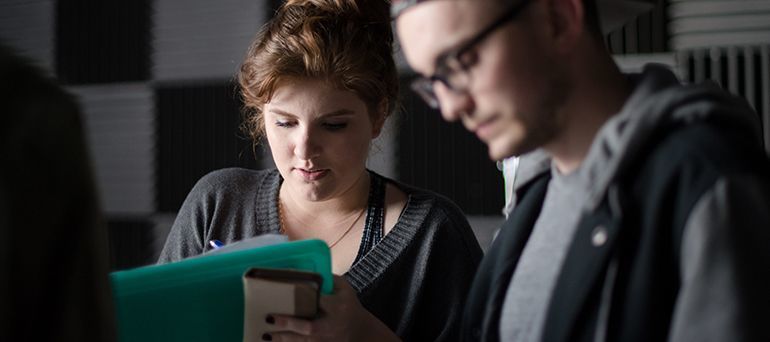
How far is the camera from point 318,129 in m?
1.35

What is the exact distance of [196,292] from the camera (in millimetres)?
987

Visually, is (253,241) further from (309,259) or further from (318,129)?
(318,129)

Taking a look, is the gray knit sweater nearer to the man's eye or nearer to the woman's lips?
the woman's lips

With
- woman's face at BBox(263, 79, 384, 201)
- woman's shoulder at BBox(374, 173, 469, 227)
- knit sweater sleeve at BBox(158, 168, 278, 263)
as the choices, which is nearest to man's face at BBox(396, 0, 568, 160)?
woman's face at BBox(263, 79, 384, 201)

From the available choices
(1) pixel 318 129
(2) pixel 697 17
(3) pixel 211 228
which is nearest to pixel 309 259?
(1) pixel 318 129

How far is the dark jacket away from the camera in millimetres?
633

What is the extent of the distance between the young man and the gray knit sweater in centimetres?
54

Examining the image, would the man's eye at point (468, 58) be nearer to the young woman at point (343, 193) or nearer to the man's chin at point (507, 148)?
the man's chin at point (507, 148)

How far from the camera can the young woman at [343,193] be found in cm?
135

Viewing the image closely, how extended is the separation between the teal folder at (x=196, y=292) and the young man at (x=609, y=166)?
320 millimetres

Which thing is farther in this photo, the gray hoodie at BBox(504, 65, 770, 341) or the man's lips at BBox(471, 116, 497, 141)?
the man's lips at BBox(471, 116, 497, 141)

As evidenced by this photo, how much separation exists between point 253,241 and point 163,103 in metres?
1.81

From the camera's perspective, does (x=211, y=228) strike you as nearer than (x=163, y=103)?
Yes

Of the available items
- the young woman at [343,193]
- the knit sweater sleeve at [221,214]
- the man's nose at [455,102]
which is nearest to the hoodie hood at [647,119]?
the man's nose at [455,102]
